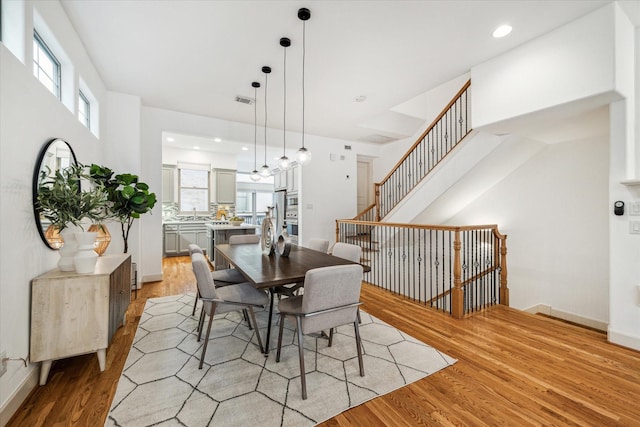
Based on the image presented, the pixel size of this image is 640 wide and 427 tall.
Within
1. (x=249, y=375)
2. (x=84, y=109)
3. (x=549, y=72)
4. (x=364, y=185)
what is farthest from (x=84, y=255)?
(x=364, y=185)

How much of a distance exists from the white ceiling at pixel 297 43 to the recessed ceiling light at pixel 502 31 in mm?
50

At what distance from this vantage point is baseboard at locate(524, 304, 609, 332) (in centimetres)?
381

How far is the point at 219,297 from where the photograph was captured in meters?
2.25

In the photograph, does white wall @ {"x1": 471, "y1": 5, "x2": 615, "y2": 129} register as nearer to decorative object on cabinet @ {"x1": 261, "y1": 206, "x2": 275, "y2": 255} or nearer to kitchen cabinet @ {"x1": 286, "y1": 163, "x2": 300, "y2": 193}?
decorative object on cabinet @ {"x1": 261, "y1": 206, "x2": 275, "y2": 255}

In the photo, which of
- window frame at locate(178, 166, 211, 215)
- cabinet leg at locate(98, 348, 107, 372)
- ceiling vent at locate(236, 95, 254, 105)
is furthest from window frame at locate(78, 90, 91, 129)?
window frame at locate(178, 166, 211, 215)

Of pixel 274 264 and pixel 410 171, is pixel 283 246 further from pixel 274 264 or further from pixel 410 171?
pixel 410 171

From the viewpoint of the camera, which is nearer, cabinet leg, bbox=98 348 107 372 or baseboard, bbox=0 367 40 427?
baseboard, bbox=0 367 40 427

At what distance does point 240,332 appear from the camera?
2.70 m

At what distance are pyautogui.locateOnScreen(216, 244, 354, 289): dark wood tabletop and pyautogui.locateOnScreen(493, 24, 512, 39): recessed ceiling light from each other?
277 centimetres

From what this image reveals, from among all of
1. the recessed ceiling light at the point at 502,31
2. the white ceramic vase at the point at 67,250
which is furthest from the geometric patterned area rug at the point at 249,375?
the recessed ceiling light at the point at 502,31

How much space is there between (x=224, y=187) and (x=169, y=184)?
4.72 feet

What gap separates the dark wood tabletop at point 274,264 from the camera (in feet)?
6.31

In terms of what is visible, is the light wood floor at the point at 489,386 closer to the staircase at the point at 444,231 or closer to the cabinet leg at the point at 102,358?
the cabinet leg at the point at 102,358

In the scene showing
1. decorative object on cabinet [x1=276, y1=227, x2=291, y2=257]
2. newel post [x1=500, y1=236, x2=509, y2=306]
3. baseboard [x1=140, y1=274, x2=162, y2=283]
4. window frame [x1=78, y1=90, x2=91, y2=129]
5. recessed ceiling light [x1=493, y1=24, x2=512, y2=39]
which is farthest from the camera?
baseboard [x1=140, y1=274, x2=162, y2=283]
